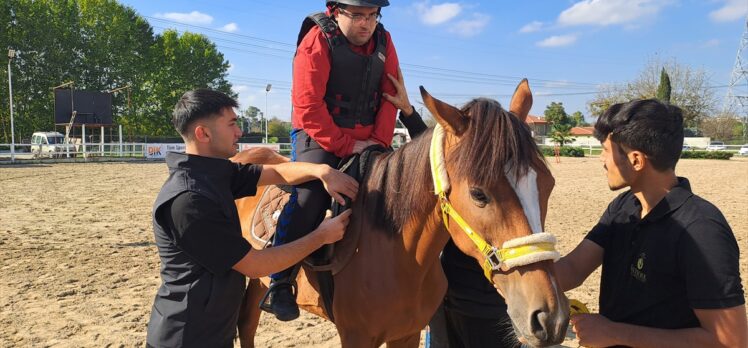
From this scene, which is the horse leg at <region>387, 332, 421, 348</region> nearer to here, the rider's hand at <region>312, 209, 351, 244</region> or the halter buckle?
the rider's hand at <region>312, 209, 351, 244</region>

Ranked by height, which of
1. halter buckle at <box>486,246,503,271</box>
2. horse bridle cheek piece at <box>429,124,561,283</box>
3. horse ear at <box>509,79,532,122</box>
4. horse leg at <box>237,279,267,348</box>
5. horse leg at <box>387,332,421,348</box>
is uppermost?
horse ear at <box>509,79,532,122</box>

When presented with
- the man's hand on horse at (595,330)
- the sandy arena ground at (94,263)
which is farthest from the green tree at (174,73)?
the man's hand on horse at (595,330)

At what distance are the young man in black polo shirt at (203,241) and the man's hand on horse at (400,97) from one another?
0.97m

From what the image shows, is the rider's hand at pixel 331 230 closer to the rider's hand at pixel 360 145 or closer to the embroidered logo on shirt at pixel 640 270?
the rider's hand at pixel 360 145

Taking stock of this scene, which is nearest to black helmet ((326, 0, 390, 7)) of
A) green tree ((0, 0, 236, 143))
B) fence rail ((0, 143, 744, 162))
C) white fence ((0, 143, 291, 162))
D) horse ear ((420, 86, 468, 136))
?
horse ear ((420, 86, 468, 136))

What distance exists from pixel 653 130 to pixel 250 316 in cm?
344

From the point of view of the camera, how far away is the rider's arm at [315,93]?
2.62m

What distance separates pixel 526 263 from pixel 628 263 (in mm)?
618

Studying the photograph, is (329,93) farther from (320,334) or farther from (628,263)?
(320,334)

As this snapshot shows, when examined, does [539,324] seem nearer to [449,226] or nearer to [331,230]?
[449,226]

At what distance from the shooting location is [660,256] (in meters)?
1.79

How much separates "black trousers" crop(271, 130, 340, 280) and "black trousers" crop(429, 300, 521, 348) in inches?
40.3

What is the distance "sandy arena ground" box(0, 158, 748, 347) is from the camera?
4.46m

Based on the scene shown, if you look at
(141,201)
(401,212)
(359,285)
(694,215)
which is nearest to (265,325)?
(359,285)
